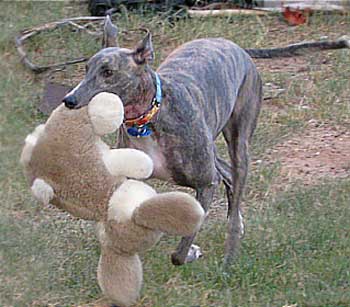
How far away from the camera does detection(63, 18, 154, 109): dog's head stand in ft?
12.6

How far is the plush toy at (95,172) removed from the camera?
3.52 metres

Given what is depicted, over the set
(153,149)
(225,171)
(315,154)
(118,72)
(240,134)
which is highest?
(118,72)

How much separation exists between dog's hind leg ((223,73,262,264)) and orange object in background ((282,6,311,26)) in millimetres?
3716

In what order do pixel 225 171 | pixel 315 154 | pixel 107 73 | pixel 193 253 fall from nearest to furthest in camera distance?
pixel 107 73, pixel 193 253, pixel 225 171, pixel 315 154

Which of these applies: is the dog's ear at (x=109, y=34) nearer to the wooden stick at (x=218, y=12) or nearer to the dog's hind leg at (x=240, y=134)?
the dog's hind leg at (x=240, y=134)

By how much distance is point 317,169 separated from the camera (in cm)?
598

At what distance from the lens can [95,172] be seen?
3594 millimetres

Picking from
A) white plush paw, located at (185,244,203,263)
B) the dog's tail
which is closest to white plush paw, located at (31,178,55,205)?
white plush paw, located at (185,244,203,263)

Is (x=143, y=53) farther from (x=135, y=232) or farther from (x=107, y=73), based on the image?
(x=135, y=232)

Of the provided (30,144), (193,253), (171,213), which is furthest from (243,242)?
(30,144)

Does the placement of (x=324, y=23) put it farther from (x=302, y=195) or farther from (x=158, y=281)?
(x=158, y=281)

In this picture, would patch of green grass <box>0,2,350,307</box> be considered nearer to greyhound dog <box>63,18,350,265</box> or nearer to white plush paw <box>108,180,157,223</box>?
greyhound dog <box>63,18,350,265</box>

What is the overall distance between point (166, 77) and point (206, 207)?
26.1 inches

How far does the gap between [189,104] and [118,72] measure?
0.47 m
